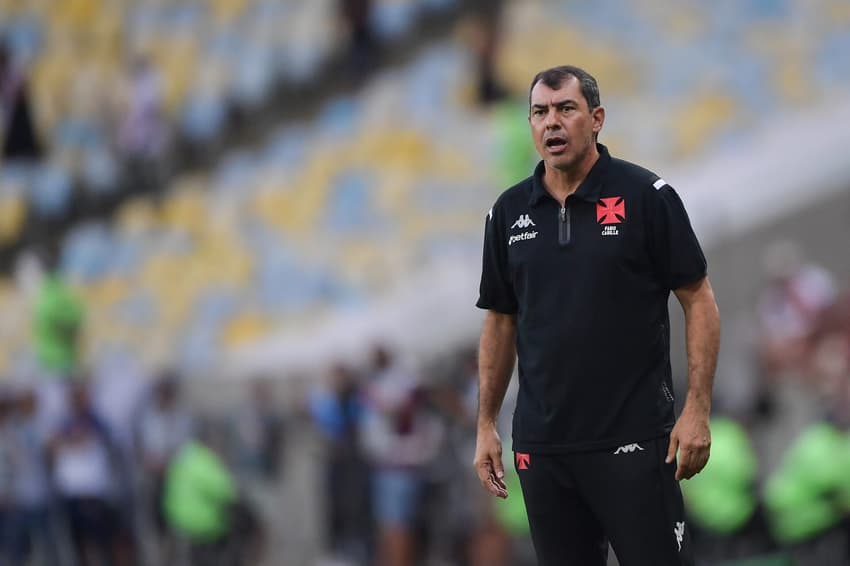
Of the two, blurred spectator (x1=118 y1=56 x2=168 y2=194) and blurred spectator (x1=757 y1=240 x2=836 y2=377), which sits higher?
blurred spectator (x1=118 y1=56 x2=168 y2=194)

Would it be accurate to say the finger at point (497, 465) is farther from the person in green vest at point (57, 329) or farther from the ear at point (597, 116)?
the person in green vest at point (57, 329)

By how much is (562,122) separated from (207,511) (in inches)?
317

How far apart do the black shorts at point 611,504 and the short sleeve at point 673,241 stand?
44cm

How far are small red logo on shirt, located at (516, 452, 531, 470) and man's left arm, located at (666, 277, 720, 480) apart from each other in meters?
0.39

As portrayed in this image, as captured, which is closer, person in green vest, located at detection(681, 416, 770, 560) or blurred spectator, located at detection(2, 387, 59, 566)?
person in green vest, located at detection(681, 416, 770, 560)

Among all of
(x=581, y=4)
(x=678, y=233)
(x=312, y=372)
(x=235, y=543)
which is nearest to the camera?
(x=678, y=233)

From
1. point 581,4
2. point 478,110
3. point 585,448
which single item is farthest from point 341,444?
point 585,448

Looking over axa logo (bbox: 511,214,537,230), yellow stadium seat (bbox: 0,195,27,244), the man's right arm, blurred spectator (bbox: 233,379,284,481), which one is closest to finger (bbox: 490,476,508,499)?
the man's right arm

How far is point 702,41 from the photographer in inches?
642

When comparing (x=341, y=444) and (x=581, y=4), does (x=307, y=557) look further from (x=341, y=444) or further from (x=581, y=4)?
(x=581, y=4)

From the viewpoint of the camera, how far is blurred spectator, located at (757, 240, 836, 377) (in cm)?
1343

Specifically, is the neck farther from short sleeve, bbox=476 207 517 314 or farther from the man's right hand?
the man's right hand

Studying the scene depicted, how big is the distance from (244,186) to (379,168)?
60.8 inches

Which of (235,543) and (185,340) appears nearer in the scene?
(235,543)
